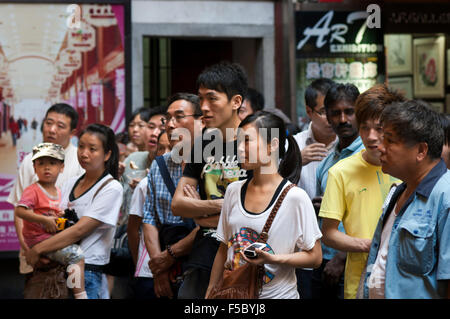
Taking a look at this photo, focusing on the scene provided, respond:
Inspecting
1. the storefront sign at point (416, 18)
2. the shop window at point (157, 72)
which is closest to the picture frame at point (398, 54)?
the storefront sign at point (416, 18)

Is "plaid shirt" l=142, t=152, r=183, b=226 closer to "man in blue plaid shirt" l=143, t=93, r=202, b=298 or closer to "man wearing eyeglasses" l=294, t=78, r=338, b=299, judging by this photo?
"man in blue plaid shirt" l=143, t=93, r=202, b=298

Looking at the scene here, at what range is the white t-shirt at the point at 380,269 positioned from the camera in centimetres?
338

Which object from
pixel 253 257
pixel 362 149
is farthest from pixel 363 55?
pixel 253 257

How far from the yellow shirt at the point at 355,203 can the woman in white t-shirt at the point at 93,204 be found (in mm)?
1748

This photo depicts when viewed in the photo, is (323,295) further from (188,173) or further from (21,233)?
(21,233)

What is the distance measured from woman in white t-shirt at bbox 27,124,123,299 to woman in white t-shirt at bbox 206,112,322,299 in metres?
1.51

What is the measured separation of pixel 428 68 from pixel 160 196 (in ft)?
23.0

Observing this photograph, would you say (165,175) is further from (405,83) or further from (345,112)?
(405,83)

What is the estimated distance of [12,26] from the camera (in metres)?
8.73

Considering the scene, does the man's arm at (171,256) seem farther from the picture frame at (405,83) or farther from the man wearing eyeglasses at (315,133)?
the picture frame at (405,83)

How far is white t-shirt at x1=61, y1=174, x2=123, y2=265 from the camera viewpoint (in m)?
5.10

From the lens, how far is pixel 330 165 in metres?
4.91

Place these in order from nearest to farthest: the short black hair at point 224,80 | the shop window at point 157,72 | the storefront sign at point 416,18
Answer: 1. the short black hair at point 224,80
2. the storefront sign at point 416,18
3. the shop window at point 157,72

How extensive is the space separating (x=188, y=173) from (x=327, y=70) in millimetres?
5387
